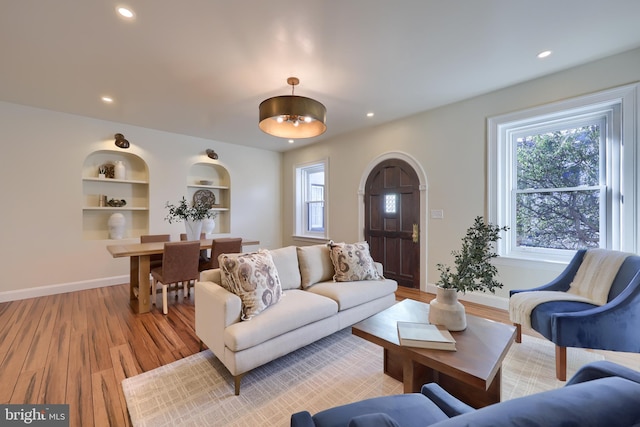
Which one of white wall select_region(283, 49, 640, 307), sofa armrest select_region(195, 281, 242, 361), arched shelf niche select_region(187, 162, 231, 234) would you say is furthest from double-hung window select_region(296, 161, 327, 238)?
sofa armrest select_region(195, 281, 242, 361)

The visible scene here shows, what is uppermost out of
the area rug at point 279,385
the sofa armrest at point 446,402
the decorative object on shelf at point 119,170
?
the decorative object on shelf at point 119,170

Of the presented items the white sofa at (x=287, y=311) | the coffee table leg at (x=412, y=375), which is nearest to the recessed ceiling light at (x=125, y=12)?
the white sofa at (x=287, y=311)

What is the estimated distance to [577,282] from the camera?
2262 millimetres

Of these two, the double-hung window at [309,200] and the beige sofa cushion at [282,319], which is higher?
the double-hung window at [309,200]

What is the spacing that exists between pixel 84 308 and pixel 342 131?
463cm

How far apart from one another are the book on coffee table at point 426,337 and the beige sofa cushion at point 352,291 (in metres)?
0.83

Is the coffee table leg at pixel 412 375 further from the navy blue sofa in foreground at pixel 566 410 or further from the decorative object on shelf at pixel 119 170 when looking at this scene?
the decorative object on shelf at pixel 119 170

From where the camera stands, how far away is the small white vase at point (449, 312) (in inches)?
64.3

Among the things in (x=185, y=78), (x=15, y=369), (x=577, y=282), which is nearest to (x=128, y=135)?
(x=185, y=78)

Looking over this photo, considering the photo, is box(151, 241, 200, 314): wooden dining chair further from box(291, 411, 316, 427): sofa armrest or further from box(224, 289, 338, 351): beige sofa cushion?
box(291, 411, 316, 427): sofa armrest

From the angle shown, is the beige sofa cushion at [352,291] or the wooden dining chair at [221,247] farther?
the wooden dining chair at [221,247]

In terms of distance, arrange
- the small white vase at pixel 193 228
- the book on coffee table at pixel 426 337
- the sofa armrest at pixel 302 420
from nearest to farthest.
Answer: the sofa armrest at pixel 302 420, the book on coffee table at pixel 426 337, the small white vase at pixel 193 228

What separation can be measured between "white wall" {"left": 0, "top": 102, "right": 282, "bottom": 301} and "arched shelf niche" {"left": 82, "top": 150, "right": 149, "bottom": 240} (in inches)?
8.3

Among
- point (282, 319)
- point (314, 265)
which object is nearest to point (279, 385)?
point (282, 319)
